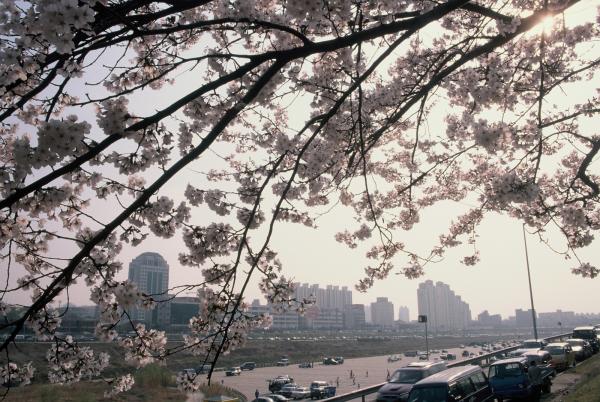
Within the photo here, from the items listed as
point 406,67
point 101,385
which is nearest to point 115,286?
point 406,67

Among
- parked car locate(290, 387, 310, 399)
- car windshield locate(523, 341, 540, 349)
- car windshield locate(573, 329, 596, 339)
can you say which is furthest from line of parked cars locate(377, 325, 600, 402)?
parked car locate(290, 387, 310, 399)

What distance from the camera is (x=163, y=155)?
527cm

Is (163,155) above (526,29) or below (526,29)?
below

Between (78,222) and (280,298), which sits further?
(280,298)

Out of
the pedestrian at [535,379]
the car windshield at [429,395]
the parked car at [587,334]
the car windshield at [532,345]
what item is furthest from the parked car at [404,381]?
the parked car at [587,334]

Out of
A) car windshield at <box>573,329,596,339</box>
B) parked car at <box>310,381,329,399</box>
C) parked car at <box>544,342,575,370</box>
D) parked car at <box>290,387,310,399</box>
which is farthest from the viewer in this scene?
parked car at <box>290,387,310,399</box>

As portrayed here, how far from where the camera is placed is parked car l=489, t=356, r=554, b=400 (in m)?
12.8

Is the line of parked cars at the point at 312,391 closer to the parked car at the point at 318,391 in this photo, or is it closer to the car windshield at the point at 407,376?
the parked car at the point at 318,391

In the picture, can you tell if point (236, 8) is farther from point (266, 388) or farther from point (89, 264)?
point (266, 388)

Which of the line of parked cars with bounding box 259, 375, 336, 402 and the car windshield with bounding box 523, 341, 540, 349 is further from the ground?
the car windshield with bounding box 523, 341, 540, 349

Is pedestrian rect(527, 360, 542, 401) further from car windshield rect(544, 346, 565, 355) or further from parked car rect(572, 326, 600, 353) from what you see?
parked car rect(572, 326, 600, 353)

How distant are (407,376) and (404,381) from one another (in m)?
0.31

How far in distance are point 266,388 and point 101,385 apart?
15.9 m

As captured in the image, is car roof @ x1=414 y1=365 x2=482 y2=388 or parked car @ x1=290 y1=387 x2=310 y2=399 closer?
car roof @ x1=414 y1=365 x2=482 y2=388
